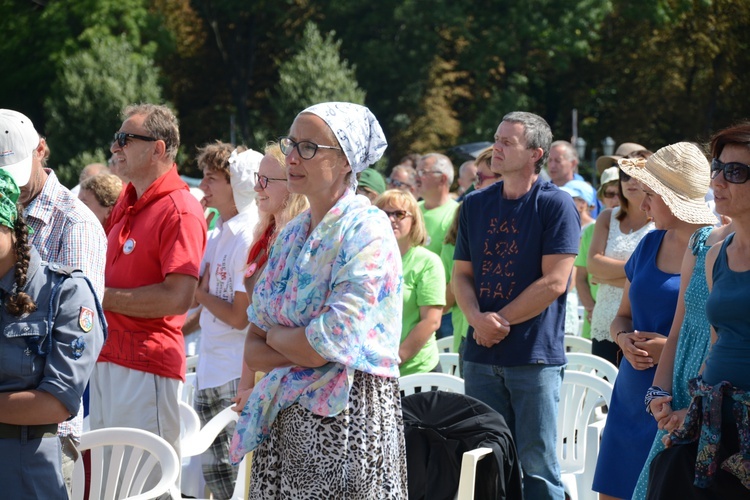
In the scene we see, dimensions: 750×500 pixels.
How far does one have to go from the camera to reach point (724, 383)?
308 cm

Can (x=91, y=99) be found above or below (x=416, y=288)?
above

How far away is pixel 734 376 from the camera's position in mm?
3094

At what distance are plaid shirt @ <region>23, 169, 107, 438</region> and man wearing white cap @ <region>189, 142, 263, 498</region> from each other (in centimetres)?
158

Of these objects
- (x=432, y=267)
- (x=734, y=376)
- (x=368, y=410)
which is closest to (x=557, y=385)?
(x=432, y=267)

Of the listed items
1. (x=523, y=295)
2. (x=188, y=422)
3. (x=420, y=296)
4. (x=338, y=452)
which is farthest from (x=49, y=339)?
(x=420, y=296)

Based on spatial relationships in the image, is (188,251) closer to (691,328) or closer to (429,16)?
(691,328)

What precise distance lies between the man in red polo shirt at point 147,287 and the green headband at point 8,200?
4.98 feet

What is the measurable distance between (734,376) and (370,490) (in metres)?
1.22

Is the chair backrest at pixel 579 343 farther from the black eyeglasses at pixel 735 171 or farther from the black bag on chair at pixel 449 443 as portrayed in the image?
the black eyeglasses at pixel 735 171

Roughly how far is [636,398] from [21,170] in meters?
2.57

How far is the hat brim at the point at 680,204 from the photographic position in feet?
12.9

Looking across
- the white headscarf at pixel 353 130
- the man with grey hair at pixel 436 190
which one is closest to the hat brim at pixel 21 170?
the white headscarf at pixel 353 130

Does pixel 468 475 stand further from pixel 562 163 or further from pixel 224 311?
pixel 562 163

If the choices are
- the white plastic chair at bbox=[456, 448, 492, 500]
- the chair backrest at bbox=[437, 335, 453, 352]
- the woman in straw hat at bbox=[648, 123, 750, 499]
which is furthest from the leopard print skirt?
the chair backrest at bbox=[437, 335, 453, 352]
